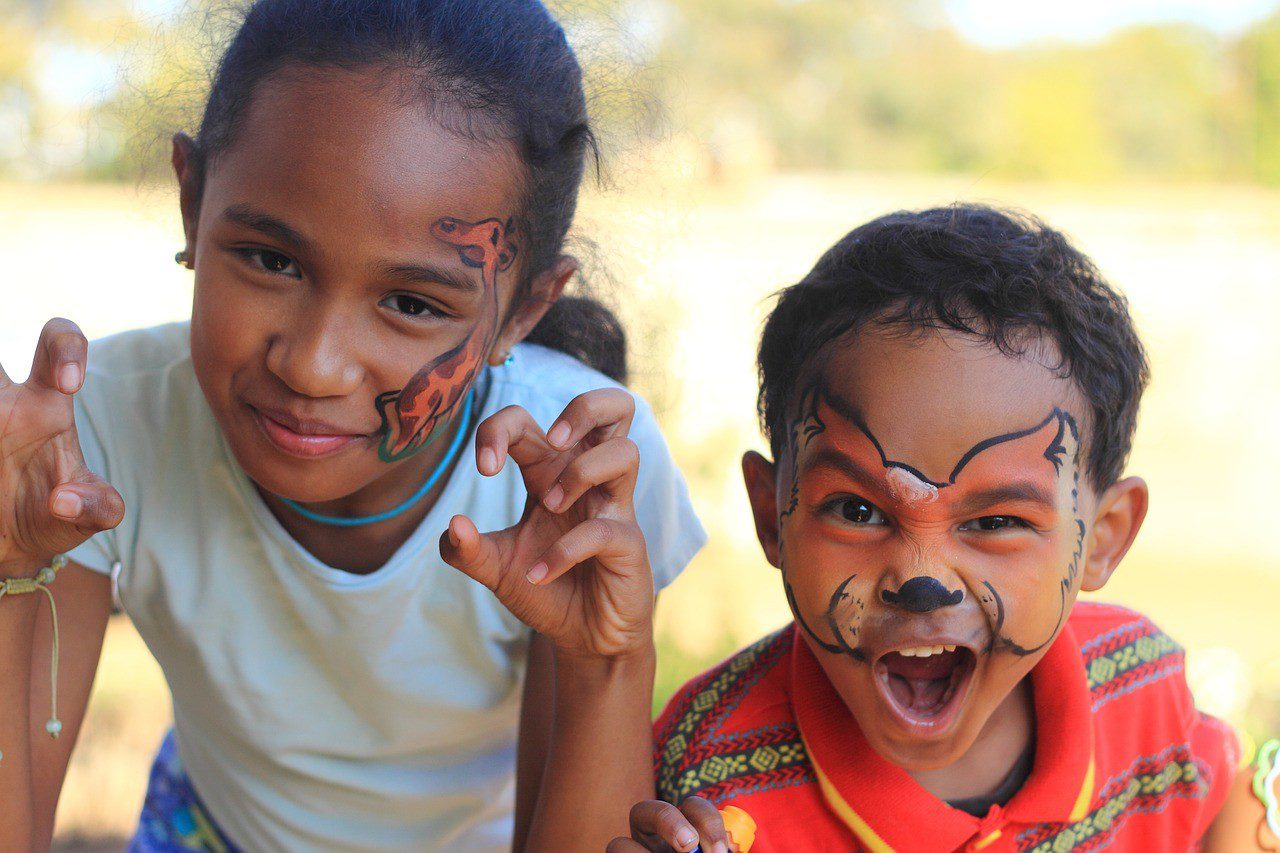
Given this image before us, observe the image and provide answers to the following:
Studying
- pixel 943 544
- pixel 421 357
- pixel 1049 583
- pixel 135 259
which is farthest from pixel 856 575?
pixel 135 259

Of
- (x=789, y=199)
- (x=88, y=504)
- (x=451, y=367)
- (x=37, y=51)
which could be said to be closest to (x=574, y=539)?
(x=451, y=367)

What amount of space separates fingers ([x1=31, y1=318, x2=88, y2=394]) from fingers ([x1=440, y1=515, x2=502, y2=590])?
0.42 m

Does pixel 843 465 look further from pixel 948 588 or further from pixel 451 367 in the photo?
pixel 451 367

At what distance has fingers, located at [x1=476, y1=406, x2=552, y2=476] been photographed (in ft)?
4.43

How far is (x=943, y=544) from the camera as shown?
4.59 feet

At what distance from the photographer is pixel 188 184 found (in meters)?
1.67

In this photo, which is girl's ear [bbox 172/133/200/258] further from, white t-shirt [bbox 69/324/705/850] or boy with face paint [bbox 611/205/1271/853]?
boy with face paint [bbox 611/205/1271/853]

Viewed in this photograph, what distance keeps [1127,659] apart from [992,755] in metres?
0.23

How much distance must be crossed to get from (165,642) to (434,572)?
42 centimetres

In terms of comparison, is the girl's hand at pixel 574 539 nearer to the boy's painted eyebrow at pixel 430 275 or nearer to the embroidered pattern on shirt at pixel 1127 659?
the boy's painted eyebrow at pixel 430 275

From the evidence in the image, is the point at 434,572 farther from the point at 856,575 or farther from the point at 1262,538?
the point at 1262,538

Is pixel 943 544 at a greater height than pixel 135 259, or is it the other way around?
pixel 135 259

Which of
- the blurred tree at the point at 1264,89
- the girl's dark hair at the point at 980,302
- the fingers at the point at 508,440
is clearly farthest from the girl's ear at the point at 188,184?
the blurred tree at the point at 1264,89

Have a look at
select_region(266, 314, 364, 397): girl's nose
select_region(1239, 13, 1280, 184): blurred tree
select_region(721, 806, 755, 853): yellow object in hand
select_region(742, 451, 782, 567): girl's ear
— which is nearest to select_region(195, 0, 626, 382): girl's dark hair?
select_region(266, 314, 364, 397): girl's nose
